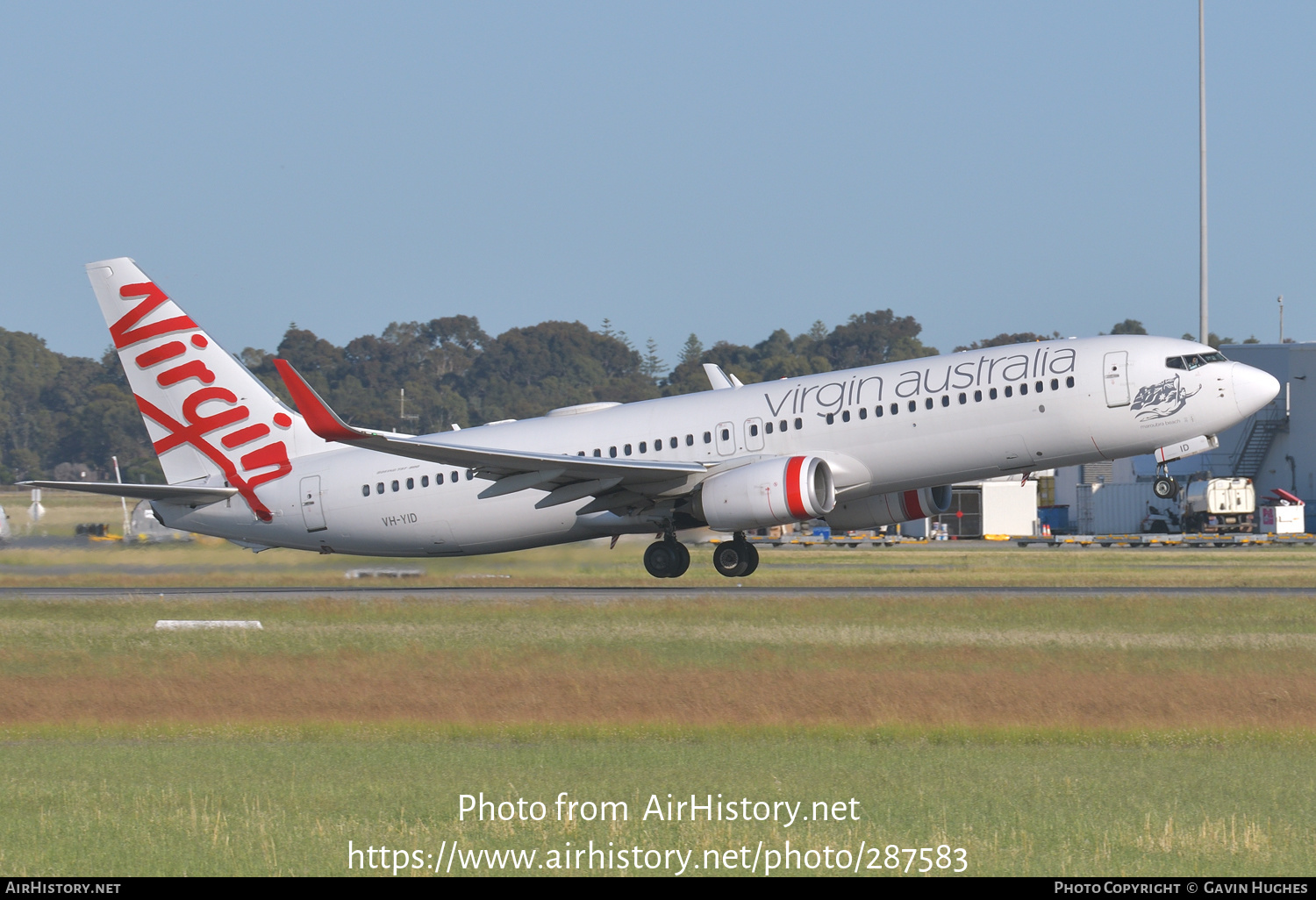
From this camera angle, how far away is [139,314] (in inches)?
1358

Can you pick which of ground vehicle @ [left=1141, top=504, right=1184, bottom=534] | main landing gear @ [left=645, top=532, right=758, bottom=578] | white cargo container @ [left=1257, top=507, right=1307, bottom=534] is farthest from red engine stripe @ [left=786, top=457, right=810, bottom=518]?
ground vehicle @ [left=1141, top=504, right=1184, bottom=534]

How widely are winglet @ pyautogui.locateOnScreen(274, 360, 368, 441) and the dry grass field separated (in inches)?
130

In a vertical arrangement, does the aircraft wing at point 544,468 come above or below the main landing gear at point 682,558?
above

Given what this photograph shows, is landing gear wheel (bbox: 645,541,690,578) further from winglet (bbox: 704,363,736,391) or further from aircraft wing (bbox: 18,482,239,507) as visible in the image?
aircraft wing (bbox: 18,482,239,507)

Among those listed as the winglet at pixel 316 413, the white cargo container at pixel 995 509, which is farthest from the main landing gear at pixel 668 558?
the white cargo container at pixel 995 509

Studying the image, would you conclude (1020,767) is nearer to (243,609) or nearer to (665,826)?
(665,826)

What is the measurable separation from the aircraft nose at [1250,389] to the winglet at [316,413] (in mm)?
17206

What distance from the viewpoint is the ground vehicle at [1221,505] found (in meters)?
78.3

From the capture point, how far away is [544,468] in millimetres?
30484

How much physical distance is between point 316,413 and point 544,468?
496 cm

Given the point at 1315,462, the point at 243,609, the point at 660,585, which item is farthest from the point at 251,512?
the point at 1315,462

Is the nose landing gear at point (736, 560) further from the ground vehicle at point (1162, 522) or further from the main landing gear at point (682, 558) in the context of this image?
the ground vehicle at point (1162, 522)

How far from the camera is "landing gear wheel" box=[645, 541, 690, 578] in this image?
3325 cm

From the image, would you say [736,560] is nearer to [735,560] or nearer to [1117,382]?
[735,560]
